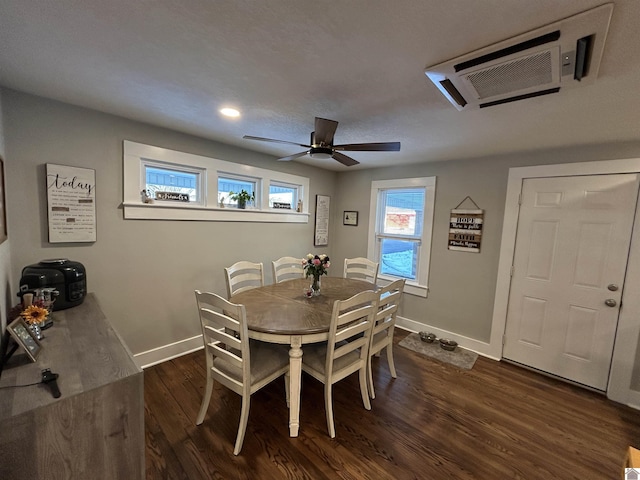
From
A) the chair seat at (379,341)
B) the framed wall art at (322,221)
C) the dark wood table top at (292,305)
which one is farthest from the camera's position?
the framed wall art at (322,221)

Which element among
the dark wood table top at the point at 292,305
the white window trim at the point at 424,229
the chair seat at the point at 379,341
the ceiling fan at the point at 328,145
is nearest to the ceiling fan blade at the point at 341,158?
the ceiling fan at the point at 328,145

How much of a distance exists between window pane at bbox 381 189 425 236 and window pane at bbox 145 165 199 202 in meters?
2.63

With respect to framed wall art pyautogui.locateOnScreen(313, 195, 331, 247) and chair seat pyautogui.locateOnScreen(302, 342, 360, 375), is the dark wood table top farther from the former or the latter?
framed wall art pyautogui.locateOnScreen(313, 195, 331, 247)

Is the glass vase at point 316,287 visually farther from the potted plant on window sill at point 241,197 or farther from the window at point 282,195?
the window at point 282,195

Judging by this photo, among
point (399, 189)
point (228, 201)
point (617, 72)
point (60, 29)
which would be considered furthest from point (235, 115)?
point (399, 189)

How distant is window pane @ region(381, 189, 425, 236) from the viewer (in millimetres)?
3668

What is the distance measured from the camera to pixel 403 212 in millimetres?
3840

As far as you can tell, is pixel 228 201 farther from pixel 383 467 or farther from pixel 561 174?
pixel 561 174

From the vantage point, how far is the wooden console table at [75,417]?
0.91m

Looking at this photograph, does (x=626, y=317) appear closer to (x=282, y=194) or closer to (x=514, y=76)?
(x=514, y=76)

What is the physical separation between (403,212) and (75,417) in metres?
3.72

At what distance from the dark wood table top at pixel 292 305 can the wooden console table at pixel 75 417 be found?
727 millimetres

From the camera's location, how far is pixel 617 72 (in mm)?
1264

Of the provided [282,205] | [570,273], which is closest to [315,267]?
[282,205]
